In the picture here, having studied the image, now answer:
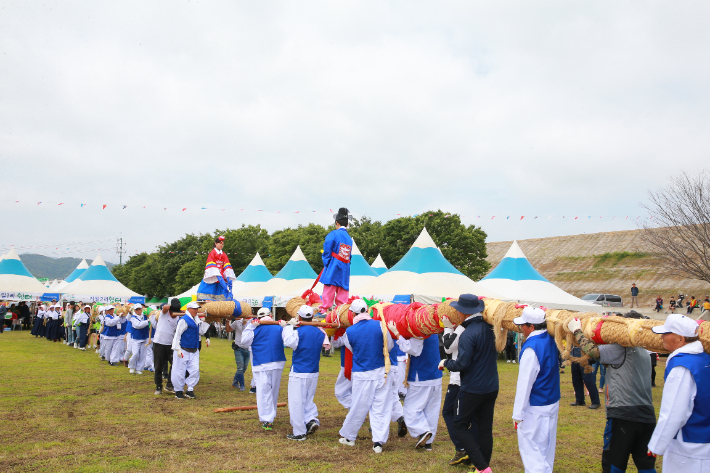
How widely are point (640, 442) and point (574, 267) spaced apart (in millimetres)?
51034

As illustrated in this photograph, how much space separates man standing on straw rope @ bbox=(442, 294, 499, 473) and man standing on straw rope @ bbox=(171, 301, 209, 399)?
575cm

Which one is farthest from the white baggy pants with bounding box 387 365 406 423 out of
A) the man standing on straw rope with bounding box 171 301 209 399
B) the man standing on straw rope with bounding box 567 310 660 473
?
the man standing on straw rope with bounding box 171 301 209 399

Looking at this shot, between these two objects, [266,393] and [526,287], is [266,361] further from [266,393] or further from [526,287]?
[526,287]

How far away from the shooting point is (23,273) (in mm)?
27156

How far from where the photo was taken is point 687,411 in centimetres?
343

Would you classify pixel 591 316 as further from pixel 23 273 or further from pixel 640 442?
pixel 23 273

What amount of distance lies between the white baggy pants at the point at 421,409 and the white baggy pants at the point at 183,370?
16.4 feet

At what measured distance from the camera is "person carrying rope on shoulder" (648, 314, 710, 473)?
11.3ft

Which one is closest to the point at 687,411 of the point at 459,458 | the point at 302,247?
the point at 459,458

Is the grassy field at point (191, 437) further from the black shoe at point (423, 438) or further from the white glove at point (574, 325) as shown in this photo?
the white glove at point (574, 325)

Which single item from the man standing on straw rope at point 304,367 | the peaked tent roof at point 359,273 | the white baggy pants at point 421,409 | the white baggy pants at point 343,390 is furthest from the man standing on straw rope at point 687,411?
the peaked tent roof at point 359,273

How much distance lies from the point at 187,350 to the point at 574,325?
7377mm

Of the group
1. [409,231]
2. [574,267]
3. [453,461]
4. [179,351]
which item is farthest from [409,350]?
[574,267]

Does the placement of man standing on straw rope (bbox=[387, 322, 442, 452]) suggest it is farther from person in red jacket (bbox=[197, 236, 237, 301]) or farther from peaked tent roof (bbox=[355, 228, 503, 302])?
peaked tent roof (bbox=[355, 228, 503, 302])
